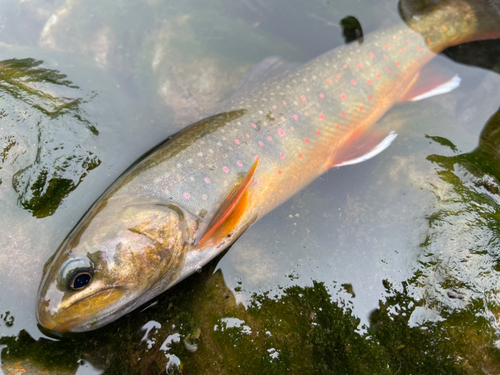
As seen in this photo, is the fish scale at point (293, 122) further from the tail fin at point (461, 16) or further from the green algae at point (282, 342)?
the green algae at point (282, 342)

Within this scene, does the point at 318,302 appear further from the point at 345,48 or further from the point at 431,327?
the point at 345,48

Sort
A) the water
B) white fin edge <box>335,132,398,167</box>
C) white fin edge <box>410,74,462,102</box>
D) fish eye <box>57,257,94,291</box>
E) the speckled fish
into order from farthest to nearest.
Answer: white fin edge <box>410,74,462,102</box>
white fin edge <box>335,132,398,167</box>
the water
the speckled fish
fish eye <box>57,257,94,291</box>

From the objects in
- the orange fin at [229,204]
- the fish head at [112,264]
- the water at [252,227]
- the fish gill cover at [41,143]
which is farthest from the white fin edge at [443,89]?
the fish gill cover at [41,143]

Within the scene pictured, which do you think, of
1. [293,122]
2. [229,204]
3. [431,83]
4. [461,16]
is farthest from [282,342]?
[461,16]

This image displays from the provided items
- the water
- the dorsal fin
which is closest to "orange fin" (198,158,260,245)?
the water

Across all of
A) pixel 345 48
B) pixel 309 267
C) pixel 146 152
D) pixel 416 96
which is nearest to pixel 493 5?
pixel 416 96

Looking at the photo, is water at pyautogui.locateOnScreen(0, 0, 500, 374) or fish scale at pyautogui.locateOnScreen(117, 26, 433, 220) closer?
water at pyautogui.locateOnScreen(0, 0, 500, 374)

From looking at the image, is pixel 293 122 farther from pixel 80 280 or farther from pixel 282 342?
pixel 80 280

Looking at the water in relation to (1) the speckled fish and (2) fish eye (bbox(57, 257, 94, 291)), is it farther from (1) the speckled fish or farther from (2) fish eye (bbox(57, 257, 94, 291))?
(2) fish eye (bbox(57, 257, 94, 291))
